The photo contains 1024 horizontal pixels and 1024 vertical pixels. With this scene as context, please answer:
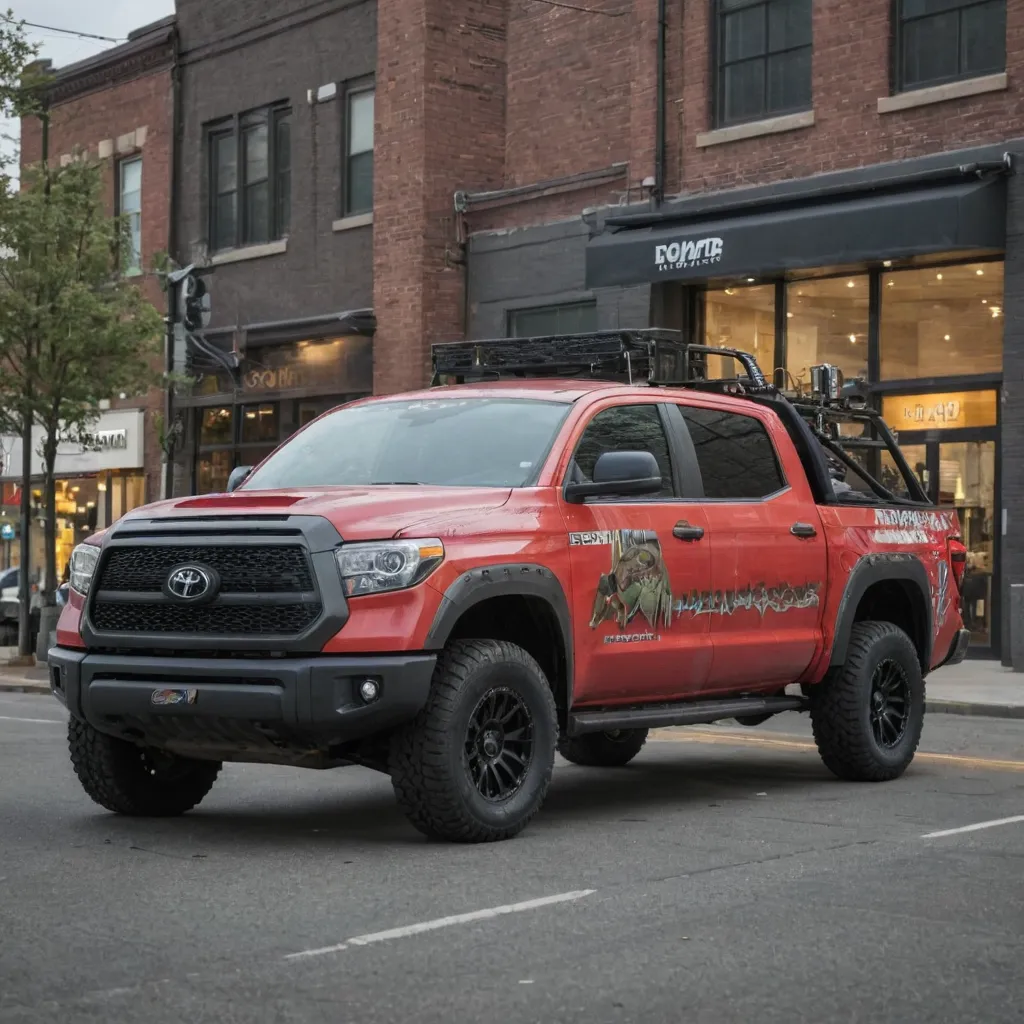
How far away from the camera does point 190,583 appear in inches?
304

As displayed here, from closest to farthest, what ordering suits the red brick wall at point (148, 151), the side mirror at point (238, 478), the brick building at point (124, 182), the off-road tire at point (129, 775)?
the off-road tire at point (129, 775)
the side mirror at point (238, 478)
the red brick wall at point (148, 151)
the brick building at point (124, 182)

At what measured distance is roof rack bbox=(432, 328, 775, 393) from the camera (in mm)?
10438

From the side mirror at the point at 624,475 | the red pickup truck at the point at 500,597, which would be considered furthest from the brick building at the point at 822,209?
the side mirror at the point at 624,475

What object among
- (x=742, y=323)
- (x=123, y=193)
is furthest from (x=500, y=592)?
(x=123, y=193)

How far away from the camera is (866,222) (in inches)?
776

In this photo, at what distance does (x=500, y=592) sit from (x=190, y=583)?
1293 millimetres

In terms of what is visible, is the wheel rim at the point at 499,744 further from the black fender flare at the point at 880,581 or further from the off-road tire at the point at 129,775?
the black fender flare at the point at 880,581

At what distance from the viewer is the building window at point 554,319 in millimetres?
23484

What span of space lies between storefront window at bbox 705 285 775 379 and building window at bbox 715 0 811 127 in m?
2.02

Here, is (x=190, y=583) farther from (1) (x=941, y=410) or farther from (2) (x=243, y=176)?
(2) (x=243, y=176)

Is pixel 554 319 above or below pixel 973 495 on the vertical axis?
above

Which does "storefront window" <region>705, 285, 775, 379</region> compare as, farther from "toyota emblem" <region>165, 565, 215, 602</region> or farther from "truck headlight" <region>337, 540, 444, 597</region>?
"toyota emblem" <region>165, 565, 215, 602</region>

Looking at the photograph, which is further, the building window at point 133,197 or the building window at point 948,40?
the building window at point 133,197

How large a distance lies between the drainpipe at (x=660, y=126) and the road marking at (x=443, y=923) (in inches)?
649
